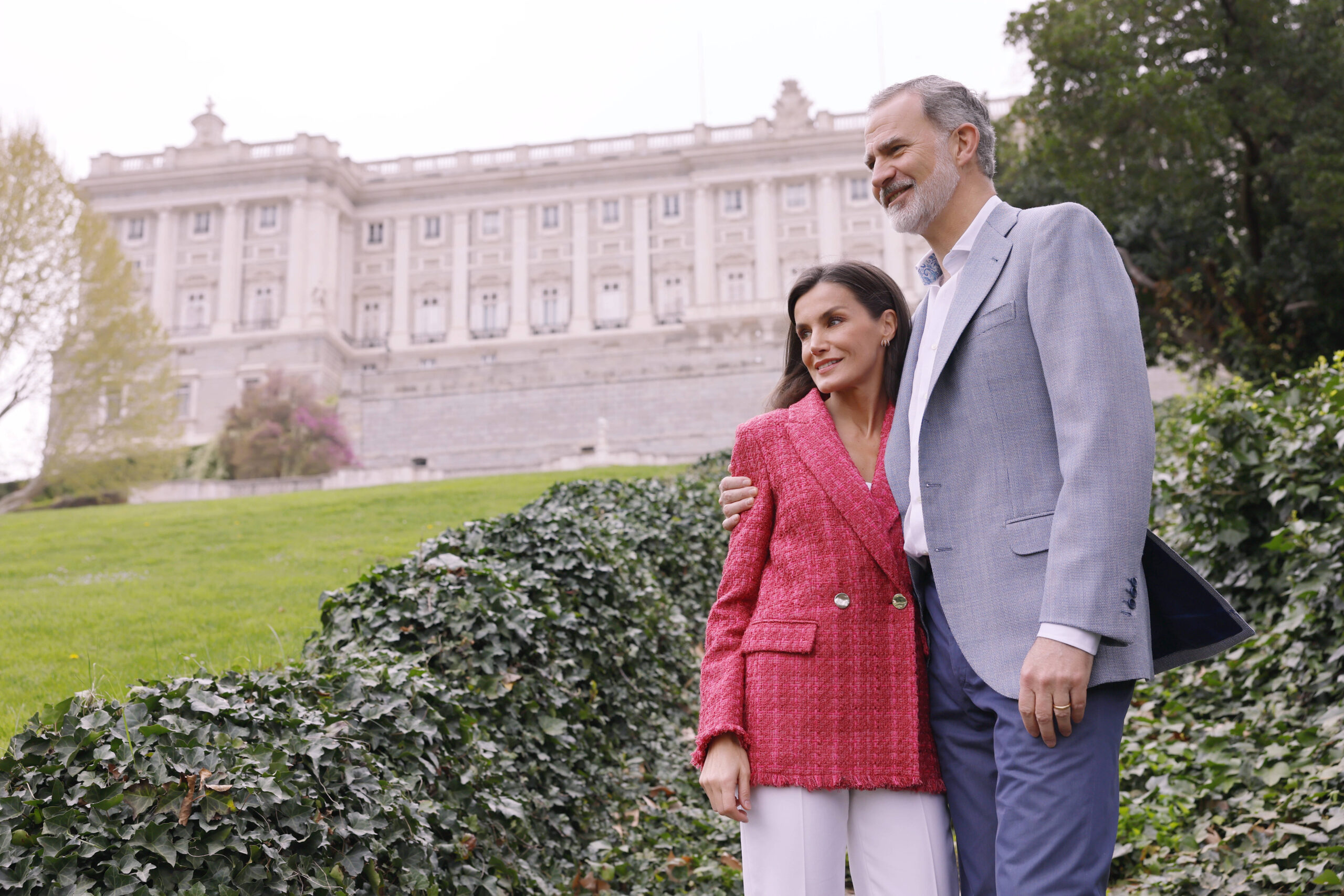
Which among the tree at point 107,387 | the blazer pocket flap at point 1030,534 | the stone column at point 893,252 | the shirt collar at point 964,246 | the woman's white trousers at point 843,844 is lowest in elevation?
the woman's white trousers at point 843,844

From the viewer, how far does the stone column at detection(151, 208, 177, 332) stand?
51.0 m

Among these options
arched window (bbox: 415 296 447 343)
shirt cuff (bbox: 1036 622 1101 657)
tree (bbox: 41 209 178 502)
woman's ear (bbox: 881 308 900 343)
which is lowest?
shirt cuff (bbox: 1036 622 1101 657)

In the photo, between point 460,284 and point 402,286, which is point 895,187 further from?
point 402,286

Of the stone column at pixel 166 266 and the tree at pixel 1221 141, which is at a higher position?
the stone column at pixel 166 266

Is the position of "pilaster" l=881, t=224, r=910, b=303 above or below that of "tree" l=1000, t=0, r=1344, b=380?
above

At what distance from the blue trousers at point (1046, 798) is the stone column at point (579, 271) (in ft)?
165

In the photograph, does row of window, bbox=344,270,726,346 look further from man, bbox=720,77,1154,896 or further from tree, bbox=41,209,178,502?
man, bbox=720,77,1154,896

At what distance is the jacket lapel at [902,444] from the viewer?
6.78 ft

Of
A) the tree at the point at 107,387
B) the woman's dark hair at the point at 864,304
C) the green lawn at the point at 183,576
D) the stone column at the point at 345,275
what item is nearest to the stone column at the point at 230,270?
the stone column at the point at 345,275

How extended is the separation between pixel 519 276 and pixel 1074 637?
52.4 metres

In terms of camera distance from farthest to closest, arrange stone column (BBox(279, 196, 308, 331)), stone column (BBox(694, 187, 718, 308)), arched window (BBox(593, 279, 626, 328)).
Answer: arched window (BBox(593, 279, 626, 328)) → stone column (BBox(694, 187, 718, 308)) → stone column (BBox(279, 196, 308, 331))

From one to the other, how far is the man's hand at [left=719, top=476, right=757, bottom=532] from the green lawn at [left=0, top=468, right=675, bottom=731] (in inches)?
73.3

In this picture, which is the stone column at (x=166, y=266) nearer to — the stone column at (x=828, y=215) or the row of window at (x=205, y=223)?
the row of window at (x=205, y=223)

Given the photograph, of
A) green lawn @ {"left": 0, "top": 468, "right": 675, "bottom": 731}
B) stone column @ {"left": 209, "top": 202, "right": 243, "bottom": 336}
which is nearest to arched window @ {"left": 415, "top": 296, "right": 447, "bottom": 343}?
stone column @ {"left": 209, "top": 202, "right": 243, "bottom": 336}
